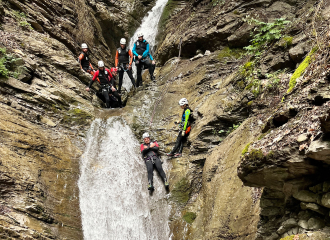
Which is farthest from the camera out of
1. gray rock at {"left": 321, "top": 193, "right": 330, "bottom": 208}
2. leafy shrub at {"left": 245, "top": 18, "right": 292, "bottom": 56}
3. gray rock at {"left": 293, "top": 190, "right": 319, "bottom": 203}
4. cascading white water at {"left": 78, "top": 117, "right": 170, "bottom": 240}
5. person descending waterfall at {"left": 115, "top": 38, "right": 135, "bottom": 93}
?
person descending waterfall at {"left": 115, "top": 38, "right": 135, "bottom": 93}

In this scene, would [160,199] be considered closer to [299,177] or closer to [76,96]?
[299,177]

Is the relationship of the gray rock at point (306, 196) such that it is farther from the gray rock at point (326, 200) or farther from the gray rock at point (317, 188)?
the gray rock at point (326, 200)

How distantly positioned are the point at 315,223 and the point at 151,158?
244 inches

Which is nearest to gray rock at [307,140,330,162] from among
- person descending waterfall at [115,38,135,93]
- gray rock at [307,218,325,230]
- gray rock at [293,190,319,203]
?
gray rock at [293,190,319,203]

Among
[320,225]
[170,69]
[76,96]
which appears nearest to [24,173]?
[76,96]

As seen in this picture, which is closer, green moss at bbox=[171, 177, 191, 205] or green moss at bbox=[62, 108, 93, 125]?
green moss at bbox=[171, 177, 191, 205]

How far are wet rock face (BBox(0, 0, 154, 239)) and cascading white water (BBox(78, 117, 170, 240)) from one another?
1.33ft

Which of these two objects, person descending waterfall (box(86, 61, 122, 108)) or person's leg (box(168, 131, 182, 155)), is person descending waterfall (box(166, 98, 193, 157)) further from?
person descending waterfall (box(86, 61, 122, 108))

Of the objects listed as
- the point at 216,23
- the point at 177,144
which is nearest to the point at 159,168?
the point at 177,144

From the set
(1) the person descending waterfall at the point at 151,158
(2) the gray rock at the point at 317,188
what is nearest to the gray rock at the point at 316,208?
(2) the gray rock at the point at 317,188

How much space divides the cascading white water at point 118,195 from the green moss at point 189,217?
0.63 metres

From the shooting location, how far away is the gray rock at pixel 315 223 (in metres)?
3.45

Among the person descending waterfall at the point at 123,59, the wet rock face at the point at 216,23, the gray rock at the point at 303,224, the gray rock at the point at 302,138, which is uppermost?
the wet rock face at the point at 216,23

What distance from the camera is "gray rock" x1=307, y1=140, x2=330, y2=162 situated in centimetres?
301
